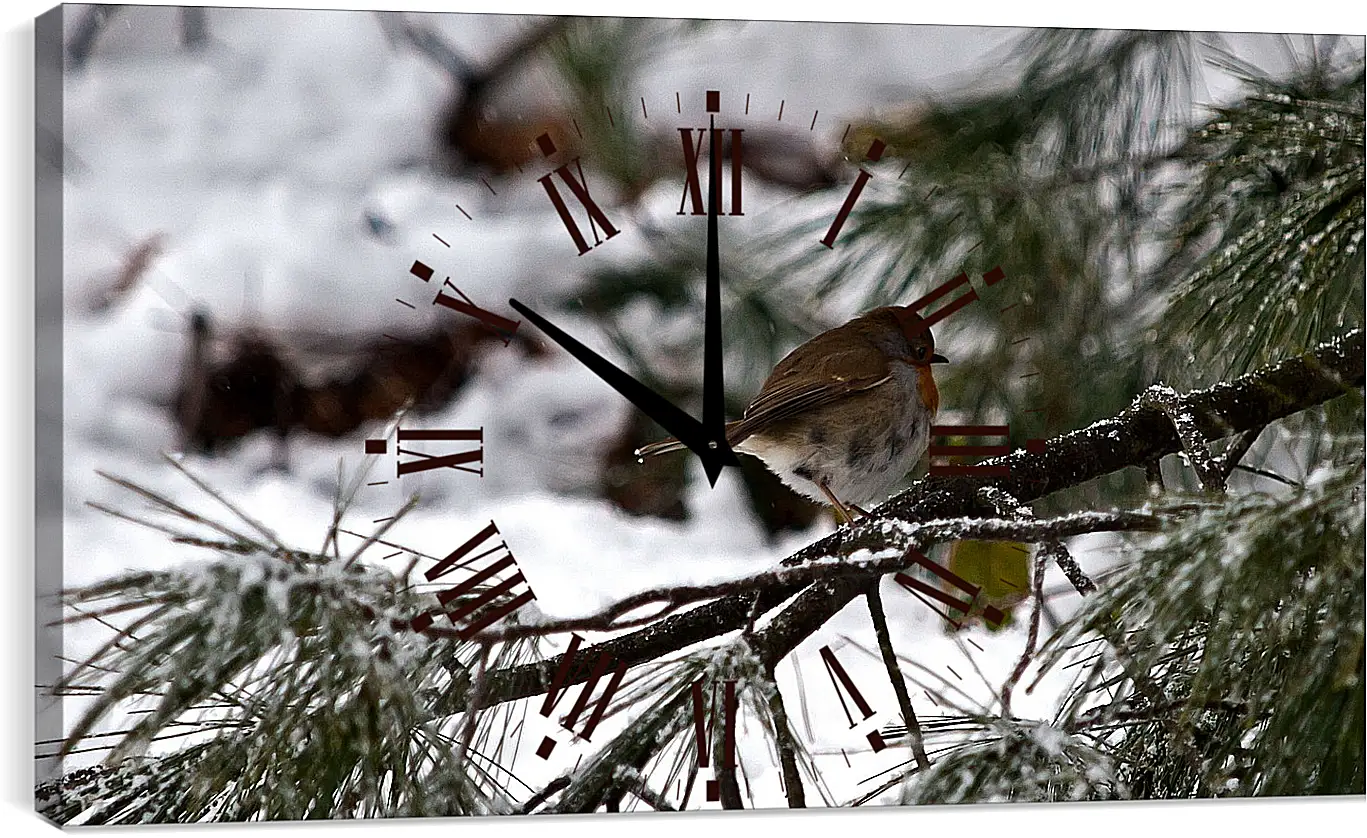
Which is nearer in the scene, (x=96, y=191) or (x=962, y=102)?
(x=96, y=191)

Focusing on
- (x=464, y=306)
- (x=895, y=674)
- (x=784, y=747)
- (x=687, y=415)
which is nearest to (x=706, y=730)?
(x=784, y=747)

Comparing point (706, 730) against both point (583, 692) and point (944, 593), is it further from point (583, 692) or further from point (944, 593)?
point (944, 593)

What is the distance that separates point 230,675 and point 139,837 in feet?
0.57

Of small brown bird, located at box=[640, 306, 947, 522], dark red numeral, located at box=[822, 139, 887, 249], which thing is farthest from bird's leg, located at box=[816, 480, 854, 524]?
dark red numeral, located at box=[822, 139, 887, 249]

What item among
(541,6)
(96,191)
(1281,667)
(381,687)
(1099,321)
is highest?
(541,6)

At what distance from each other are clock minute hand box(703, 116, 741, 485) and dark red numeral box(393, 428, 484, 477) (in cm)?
23

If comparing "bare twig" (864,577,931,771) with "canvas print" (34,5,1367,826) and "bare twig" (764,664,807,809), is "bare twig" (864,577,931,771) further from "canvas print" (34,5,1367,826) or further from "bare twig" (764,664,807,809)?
"bare twig" (764,664,807,809)

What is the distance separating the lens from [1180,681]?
1480mm

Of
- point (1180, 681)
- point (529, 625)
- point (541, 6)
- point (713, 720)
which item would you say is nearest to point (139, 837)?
point (529, 625)

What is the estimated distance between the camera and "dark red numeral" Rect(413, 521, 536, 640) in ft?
4.58

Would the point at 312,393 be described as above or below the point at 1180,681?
above

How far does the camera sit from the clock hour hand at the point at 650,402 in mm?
1427

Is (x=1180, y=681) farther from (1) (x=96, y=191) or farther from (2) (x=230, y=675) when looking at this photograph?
(1) (x=96, y=191)

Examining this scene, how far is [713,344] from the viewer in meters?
1.45
